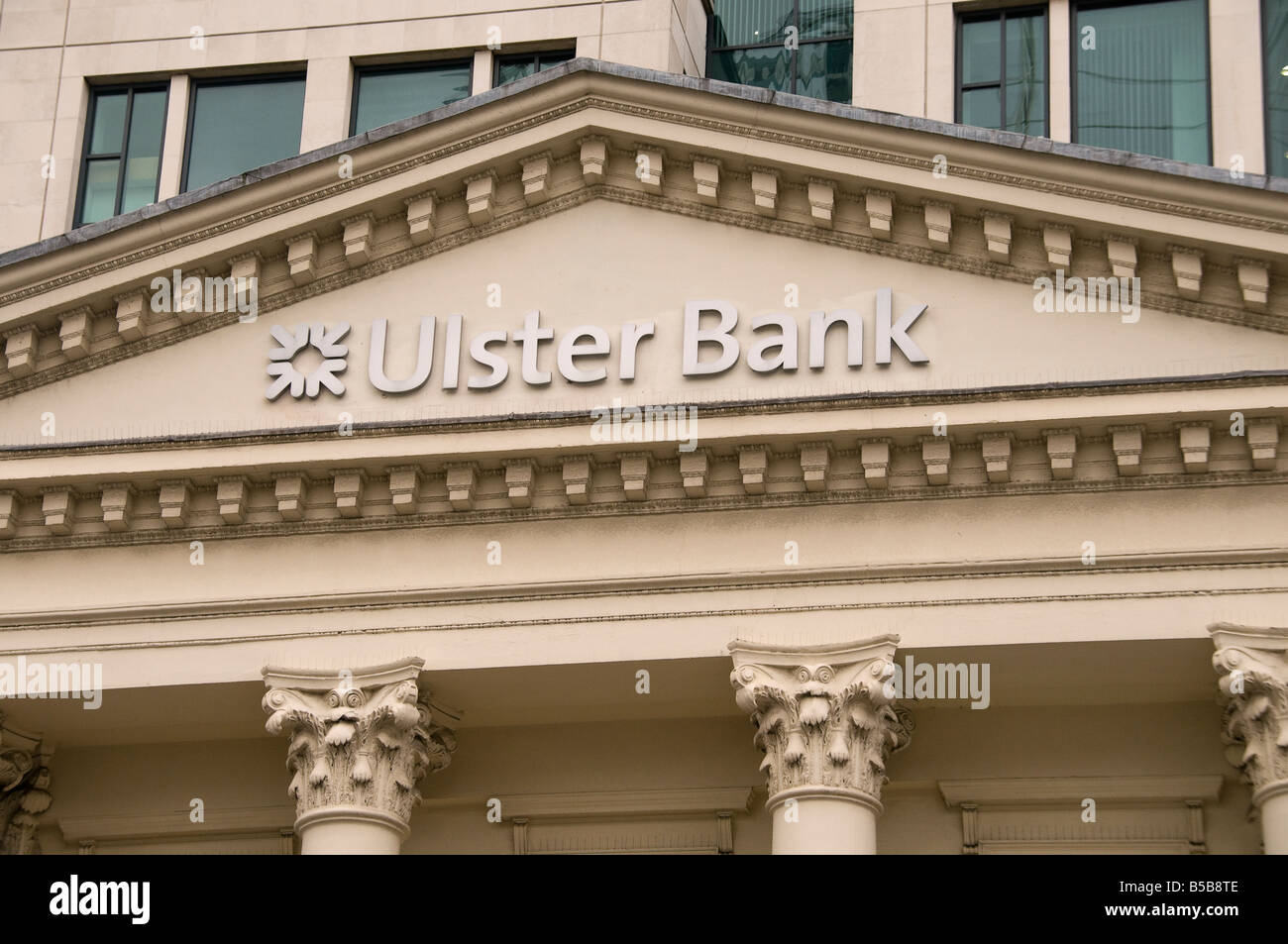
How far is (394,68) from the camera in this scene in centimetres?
3141

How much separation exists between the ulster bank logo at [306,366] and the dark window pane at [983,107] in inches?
356

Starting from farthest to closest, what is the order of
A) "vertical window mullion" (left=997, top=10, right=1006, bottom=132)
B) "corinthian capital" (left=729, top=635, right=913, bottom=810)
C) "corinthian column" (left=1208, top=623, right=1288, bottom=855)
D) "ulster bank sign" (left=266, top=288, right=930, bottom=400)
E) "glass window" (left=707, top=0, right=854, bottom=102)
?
"glass window" (left=707, top=0, right=854, bottom=102) → "vertical window mullion" (left=997, top=10, right=1006, bottom=132) → "ulster bank sign" (left=266, top=288, right=930, bottom=400) → "corinthian capital" (left=729, top=635, right=913, bottom=810) → "corinthian column" (left=1208, top=623, right=1288, bottom=855)

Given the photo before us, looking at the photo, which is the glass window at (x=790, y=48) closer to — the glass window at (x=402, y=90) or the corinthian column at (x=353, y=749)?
the glass window at (x=402, y=90)

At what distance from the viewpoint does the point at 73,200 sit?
31.5 meters

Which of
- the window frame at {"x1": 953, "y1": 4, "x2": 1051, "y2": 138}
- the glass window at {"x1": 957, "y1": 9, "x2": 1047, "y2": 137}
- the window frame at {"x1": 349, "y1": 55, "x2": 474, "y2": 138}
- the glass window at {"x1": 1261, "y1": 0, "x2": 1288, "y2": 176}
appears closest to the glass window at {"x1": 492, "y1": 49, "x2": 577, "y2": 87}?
the window frame at {"x1": 349, "y1": 55, "x2": 474, "y2": 138}

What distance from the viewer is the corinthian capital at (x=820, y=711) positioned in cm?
2159

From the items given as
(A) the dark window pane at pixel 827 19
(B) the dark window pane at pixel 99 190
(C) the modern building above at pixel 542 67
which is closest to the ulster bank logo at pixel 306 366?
(C) the modern building above at pixel 542 67

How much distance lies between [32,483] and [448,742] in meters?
5.16

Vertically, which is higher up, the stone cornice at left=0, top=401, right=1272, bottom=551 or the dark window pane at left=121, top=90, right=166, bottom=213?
the dark window pane at left=121, top=90, right=166, bottom=213

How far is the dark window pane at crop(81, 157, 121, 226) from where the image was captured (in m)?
A: 31.6

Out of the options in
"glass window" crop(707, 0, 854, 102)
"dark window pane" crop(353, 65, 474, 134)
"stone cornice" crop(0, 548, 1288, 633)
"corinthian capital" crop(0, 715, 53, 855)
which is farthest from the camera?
"dark window pane" crop(353, 65, 474, 134)

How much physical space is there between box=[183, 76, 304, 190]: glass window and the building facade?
662cm

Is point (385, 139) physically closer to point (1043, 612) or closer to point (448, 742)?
point (448, 742)

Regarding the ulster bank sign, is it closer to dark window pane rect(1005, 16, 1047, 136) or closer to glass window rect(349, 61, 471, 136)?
dark window pane rect(1005, 16, 1047, 136)
